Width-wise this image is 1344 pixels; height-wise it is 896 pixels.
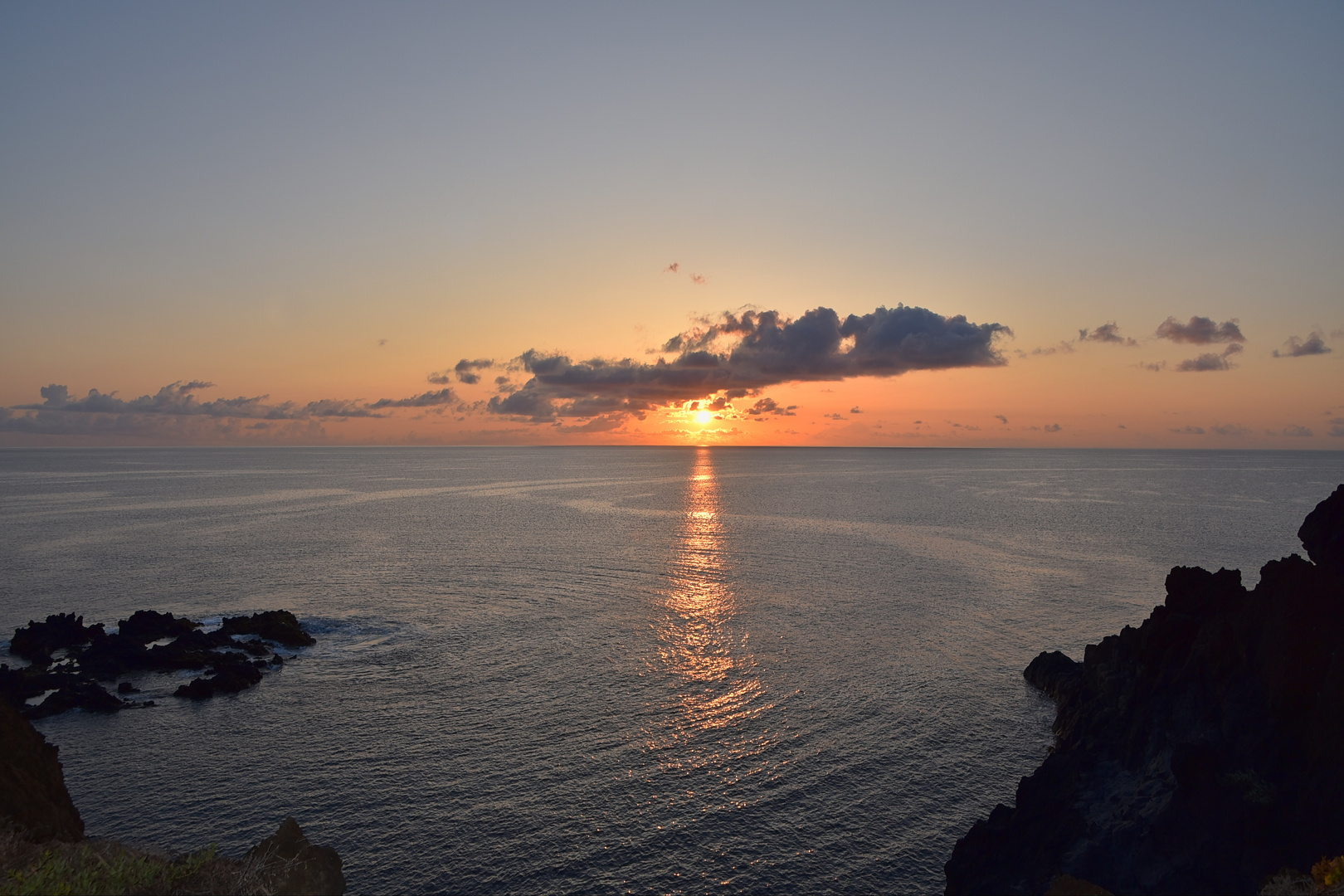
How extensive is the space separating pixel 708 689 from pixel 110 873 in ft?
105

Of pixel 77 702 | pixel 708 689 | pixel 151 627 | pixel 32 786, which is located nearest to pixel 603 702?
pixel 708 689

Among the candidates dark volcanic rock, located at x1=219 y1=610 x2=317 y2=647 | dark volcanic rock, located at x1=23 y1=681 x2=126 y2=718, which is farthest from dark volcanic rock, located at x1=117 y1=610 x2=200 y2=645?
dark volcanic rock, located at x1=23 y1=681 x2=126 y2=718

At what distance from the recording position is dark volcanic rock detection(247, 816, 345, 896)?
1995 centimetres

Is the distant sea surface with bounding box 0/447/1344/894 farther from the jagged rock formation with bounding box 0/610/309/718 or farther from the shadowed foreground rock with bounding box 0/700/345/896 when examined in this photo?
the shadowed foreground rock with bounding box 0/700/345/896

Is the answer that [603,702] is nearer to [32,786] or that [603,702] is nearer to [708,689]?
[708,689]

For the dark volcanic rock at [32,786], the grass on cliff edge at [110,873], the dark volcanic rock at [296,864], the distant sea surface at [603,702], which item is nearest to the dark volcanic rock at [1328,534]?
the distant sea surface at [603,702]

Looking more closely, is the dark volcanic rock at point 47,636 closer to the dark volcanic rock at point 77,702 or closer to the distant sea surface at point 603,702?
the distant sea surface at point 603,702

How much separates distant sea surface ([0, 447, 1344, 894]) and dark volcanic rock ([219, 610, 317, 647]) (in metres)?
2.15

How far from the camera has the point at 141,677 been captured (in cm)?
4722

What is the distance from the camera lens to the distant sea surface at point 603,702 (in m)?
28.5

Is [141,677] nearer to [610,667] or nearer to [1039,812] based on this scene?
[610,667]

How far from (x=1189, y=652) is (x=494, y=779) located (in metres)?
30.5

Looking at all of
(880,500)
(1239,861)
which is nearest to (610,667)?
(1239,861)

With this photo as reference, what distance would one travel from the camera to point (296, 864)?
20406mm
